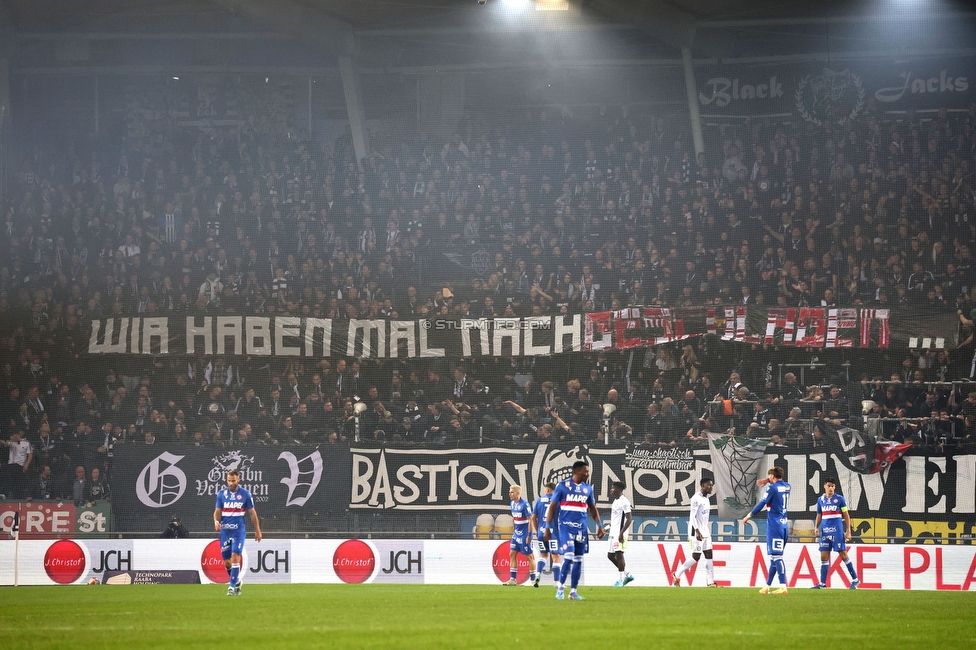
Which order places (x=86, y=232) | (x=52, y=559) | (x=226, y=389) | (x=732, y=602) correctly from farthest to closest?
1. (x=86, y=232)
2. (x=226, y=389)
3. (x=52, y=559)
4. (x=732, y=602)

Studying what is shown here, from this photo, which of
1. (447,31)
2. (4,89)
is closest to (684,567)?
(447,31)

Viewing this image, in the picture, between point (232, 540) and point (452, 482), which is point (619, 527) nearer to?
point (452, 482)

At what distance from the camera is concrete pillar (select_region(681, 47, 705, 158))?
2878 centimetres

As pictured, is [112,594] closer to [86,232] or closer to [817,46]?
[86,232]

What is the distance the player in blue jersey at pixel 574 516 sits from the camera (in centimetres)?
1459

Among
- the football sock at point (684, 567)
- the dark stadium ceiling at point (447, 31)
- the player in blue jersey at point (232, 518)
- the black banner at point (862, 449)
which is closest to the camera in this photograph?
the player in blue jersey at point (232, 518)

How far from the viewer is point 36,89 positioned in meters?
31.1

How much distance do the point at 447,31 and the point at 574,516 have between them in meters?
18.5

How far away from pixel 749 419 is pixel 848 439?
194 cm

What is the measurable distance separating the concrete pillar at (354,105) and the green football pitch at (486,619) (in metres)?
14.4

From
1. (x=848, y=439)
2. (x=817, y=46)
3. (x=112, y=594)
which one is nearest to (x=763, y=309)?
(x=848, y=439)

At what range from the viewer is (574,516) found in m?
14.7

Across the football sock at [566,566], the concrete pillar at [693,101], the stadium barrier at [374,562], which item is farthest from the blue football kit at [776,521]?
the concrete pillar at [693,101]

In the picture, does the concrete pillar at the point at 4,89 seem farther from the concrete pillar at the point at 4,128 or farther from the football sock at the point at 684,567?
the football sock at the point at 684,567
